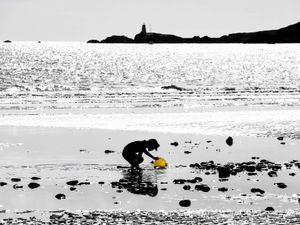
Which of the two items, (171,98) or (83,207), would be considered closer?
(83,207)

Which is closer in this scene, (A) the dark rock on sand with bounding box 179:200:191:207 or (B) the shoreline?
(B) the shoreline

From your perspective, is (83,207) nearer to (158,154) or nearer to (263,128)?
(158,154)

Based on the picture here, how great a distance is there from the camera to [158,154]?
30828 mm

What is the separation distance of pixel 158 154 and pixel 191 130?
11.8 meters

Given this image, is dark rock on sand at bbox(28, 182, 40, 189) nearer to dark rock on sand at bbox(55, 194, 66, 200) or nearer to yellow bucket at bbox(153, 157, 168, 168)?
dark rock on sand at bbox(55, 194, 66, 200)

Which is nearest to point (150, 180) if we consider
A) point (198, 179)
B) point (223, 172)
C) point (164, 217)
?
point (198, 179)

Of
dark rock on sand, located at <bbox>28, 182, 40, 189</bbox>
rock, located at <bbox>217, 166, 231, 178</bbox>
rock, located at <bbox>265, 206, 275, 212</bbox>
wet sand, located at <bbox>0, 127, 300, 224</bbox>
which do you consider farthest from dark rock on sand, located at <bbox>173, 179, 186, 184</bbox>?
dark rock on sand, located at <bbox>28, 182, 40, 189</bbox>

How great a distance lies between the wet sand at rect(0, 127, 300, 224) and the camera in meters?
18.3

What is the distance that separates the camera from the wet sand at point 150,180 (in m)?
18.3

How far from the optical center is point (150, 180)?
904 inches

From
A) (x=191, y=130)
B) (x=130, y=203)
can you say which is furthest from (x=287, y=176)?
(x=191, y=130)

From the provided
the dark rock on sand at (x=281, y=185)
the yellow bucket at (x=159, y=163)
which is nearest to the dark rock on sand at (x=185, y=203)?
the dark rock on sand at (x=281, y=185)

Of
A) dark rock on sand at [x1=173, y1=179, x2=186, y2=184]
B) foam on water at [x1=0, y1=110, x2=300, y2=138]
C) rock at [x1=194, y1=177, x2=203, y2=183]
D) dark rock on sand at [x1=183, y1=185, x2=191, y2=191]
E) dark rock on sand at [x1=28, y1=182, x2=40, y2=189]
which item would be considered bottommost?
foam on water at [x1=0, y1=110, x2=300, y2=138]

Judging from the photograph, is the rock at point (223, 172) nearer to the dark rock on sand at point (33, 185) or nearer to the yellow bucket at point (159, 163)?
the yellow bucket at point (159, 163)
